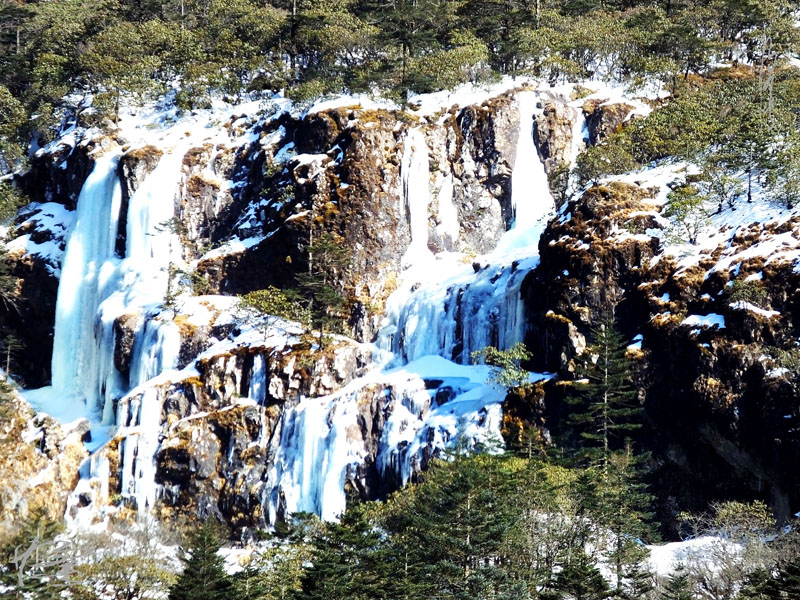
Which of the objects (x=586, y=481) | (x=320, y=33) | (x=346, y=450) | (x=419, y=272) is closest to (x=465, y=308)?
(x=419, y=272)

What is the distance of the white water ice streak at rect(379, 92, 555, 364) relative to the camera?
53375 millimetres

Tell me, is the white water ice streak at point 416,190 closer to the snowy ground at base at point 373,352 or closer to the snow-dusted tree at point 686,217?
the snowy ground at base at point 373,352

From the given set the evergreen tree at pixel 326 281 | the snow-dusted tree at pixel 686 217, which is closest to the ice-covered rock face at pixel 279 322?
the evergreen tree at pixel 326 281

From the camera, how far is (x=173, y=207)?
216 feet

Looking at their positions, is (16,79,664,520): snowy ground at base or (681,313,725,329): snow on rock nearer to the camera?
(681,313,725,329): snow on rock

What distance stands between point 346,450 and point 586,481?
1552 centimetres

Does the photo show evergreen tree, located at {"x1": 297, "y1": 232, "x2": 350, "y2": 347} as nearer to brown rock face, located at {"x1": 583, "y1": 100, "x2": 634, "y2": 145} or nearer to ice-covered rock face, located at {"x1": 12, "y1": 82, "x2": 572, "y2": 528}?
ice-covered rock face, located at {"x1": 12, "y1": 82, "x2": 572, "y2": 528}

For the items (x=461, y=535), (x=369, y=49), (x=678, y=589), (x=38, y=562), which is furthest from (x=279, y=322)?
(x=678, y=589)

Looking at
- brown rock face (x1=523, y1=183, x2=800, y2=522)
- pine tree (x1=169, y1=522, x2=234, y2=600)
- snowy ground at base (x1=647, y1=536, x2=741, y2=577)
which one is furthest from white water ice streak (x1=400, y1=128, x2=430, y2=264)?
pine tree (x1=169, y1=522, x2=234, y2=600)

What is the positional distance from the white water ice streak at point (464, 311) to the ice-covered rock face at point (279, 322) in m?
0.12

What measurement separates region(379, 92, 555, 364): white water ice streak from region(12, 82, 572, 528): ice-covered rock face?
0.12 m

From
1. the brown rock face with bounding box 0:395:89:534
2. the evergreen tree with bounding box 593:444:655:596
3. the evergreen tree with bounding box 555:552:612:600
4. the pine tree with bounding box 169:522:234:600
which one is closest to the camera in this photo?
the evergreen tree with bounding box 555:552:612:600

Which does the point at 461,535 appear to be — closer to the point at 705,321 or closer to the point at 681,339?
the point at 681,339

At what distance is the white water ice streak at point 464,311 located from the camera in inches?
2101
